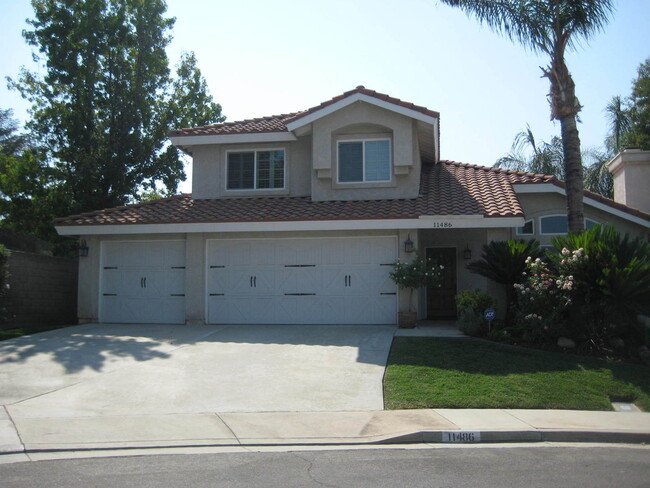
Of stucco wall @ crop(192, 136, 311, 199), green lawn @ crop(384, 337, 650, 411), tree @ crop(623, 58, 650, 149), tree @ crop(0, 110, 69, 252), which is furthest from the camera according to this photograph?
tree @ crop(623, 58, 650, 149)

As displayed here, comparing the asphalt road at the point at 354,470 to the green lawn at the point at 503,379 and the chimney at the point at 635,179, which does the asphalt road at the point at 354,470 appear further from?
the chimney at the point at 635,179

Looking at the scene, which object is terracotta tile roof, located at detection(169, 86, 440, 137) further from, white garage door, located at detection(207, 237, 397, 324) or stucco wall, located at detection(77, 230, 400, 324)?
white garage door, located at detection(207, 237, 397, 324)

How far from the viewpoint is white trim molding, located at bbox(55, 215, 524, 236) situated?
14188 mm

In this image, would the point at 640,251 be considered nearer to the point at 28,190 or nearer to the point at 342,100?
the point at 342,100

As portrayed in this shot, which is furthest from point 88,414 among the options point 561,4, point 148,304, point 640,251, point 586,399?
point 561,4

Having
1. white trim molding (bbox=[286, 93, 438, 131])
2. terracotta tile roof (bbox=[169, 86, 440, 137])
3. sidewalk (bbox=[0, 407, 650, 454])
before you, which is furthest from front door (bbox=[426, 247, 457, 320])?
sidewalk (bbox=[0, 407, 650, 454])

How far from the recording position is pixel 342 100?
1631 centimetres

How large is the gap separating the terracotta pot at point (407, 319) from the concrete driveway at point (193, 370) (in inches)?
12.5

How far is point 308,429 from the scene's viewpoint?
7.60 m

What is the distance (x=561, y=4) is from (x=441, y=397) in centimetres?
1075

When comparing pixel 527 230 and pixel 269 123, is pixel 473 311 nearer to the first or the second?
pixel 527 230

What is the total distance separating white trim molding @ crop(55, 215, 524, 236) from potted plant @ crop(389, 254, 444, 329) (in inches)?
38.1

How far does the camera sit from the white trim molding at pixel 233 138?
1727 cm

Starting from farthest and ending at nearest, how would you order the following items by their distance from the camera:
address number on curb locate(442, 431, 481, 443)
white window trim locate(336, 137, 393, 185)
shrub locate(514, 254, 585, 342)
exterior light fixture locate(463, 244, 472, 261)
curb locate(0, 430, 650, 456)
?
exterior light fixture locate(463, 244, 472, 261) → white window trim locate(336, 137, 393, 185) → shrub locate(514, 254, 585, 342) → address number on curb locate(442, 431, 481, 443) → curb locate(0, 430, 650, 456)
